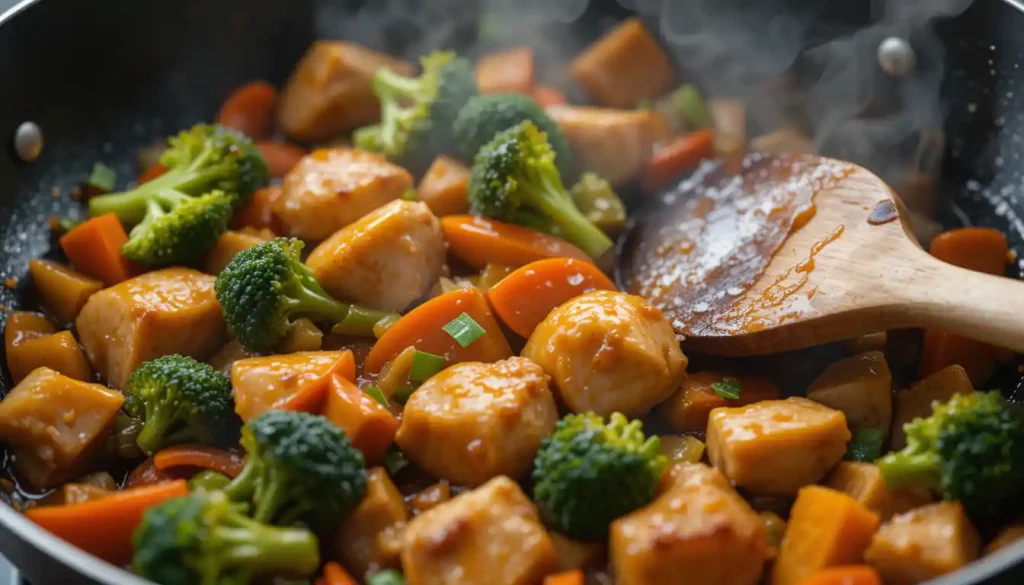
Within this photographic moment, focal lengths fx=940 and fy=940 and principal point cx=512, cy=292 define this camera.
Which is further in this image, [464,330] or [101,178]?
[101,178]

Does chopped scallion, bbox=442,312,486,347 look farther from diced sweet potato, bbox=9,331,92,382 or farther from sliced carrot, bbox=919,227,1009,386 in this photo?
sliced carrot, bbox=919,227,1009,386

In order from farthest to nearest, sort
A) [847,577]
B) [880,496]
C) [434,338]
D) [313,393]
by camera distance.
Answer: [434,338]
[313,393]
[880,496]
[847,577]

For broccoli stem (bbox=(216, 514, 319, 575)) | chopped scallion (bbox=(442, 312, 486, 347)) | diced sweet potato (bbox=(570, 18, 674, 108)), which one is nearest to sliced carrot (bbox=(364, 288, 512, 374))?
chopped scallion (bbox=(442, 312, 486, 347))

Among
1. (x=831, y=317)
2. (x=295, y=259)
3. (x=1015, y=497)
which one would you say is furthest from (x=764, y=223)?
(x=295, y=259)

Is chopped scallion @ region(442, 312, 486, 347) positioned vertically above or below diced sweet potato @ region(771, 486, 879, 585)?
above

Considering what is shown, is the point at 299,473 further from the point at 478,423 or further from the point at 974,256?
the point at 974,256

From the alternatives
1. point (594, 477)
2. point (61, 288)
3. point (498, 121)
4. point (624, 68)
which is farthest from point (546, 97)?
point (594, 477)
